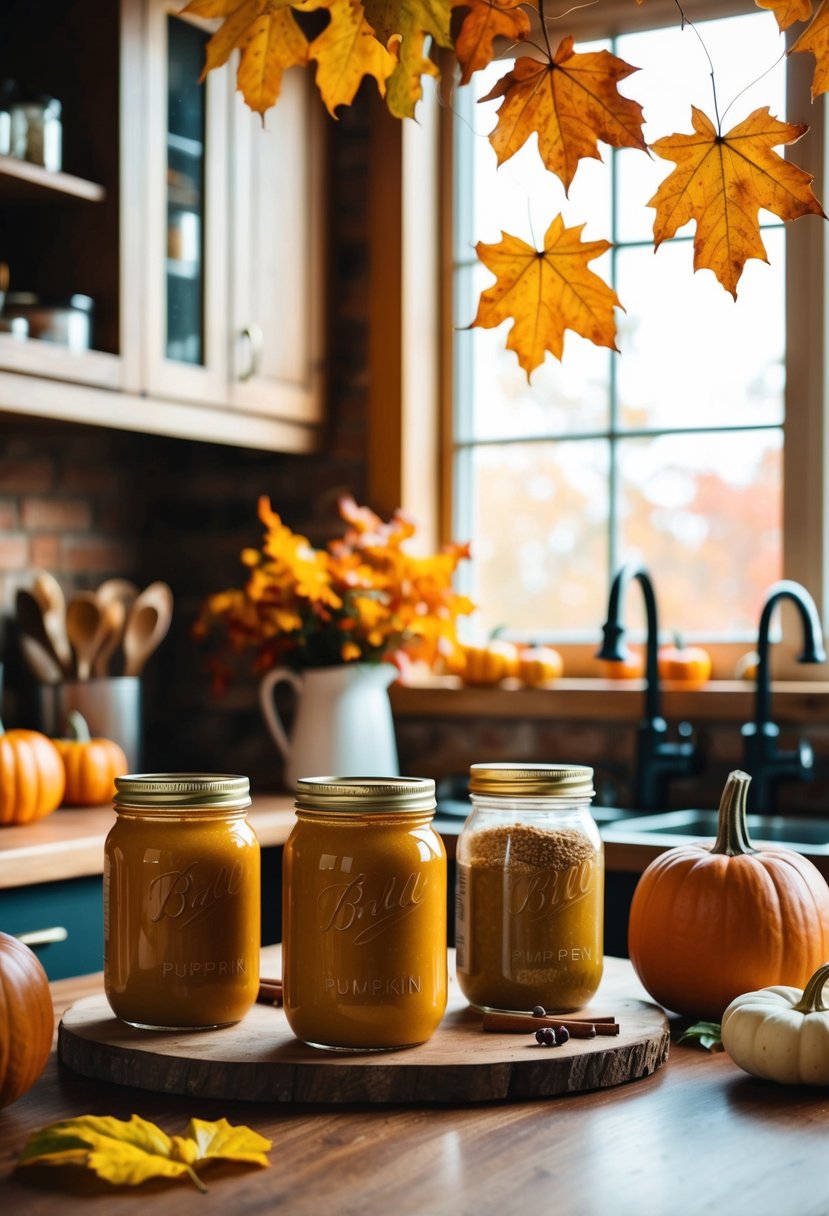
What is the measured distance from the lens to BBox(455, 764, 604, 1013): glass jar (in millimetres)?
1068

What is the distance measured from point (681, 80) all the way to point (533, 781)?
86.1 inches

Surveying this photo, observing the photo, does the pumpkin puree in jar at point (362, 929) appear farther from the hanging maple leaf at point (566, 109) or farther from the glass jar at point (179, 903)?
the hanging maple leaf at point (566, 109)

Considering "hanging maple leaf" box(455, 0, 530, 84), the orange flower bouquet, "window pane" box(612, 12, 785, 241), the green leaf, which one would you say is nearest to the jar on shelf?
the orange flower bouquet

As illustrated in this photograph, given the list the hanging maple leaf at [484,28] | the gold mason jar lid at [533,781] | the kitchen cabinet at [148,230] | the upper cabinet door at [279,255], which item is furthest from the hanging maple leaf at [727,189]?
the upper cabinet door at [279,255]

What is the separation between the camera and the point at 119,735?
2.72 metres

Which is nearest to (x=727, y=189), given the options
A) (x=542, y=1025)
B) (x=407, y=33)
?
(x=407, y=33)

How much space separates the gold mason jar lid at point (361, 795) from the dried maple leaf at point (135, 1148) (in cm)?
22

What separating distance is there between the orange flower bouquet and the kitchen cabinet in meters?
0.32

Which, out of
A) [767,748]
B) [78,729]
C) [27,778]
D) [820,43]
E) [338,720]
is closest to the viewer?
[820,43]

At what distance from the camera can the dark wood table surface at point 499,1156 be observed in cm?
77

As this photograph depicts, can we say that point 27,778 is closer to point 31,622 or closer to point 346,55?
point 31,622

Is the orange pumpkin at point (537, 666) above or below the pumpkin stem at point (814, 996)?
above

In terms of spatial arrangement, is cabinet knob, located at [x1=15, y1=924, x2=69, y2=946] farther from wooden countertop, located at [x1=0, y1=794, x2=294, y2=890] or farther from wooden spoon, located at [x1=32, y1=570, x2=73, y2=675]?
wooden spoon, located at [x1=32, y1=570, x2=73, y2=675]

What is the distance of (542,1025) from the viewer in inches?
41.3
